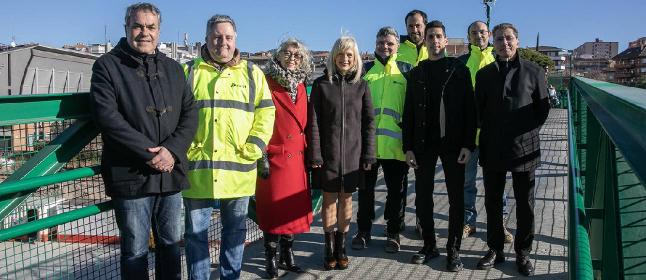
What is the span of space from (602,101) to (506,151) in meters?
2.01

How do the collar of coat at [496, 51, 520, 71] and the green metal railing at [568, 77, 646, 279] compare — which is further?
the collar of coat at [496, 51, 520, 71]

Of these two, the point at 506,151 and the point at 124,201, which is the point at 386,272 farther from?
the point at 124,201

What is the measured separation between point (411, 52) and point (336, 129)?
1.51m

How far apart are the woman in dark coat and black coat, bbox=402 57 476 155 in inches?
15.5

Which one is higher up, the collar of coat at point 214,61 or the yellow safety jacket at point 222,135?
the collar of coat at point 214,61

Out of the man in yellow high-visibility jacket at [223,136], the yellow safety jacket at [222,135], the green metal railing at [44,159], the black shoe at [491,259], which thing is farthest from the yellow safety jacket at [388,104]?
the green metal railing at [44,159]

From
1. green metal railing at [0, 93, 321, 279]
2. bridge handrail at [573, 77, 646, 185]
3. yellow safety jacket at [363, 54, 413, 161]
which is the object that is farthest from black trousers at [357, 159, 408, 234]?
bridge handrail at [573, 77, 646, 185]

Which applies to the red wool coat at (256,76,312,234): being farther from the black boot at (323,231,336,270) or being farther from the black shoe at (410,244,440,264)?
the black shoe at (410,244,440,264)

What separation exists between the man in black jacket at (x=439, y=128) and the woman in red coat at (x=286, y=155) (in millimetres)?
912

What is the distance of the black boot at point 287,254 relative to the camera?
4645 millimetres

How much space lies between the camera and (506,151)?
437cm

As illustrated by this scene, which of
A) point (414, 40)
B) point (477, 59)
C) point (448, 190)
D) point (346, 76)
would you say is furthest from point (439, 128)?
point (414, 40)

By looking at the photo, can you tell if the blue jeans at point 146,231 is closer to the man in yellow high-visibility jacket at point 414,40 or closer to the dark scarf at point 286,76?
the dark scarf at point 286,76

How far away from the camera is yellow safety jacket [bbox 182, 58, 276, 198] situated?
3.57 metres
